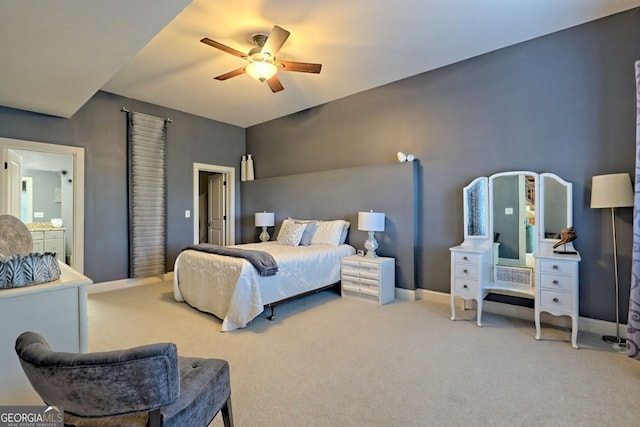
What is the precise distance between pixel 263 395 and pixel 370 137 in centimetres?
371

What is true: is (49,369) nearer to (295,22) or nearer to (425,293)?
(295,22)

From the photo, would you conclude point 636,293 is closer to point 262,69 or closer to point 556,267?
point 556,267

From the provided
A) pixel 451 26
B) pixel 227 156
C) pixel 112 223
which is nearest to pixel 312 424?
pixel 451 26

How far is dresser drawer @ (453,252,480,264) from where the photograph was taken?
3.17 metres

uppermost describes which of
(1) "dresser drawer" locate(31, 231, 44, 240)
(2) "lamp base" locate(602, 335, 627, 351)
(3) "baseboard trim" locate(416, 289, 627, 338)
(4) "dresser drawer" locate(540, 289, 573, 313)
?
(1) "dresser drawer" locate(31, 231, 44, 240)

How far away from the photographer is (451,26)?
3.00 metres

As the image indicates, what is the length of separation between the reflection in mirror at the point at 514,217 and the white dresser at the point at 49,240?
7.00 meters

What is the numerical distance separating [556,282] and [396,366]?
169cm

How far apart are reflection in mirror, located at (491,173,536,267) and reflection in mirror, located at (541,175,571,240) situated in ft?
0.33

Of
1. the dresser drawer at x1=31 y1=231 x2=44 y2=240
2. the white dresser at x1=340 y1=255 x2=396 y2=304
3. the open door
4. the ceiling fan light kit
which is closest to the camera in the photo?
the ceiling fan light kit

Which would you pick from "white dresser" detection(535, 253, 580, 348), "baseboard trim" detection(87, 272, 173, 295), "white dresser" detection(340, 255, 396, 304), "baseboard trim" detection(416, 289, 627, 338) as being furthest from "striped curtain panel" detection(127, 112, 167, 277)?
"white dresser" detection(535, 253, 580, 348)

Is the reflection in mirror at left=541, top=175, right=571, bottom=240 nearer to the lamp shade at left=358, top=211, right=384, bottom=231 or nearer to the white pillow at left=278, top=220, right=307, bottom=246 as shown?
the lamp shade at left=358, top=211, right=384, bottom=231

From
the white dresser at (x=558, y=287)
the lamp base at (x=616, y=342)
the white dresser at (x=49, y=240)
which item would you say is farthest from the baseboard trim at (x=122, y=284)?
the lamp base at (x=616, y=342)

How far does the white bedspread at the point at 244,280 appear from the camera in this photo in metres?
3.05
